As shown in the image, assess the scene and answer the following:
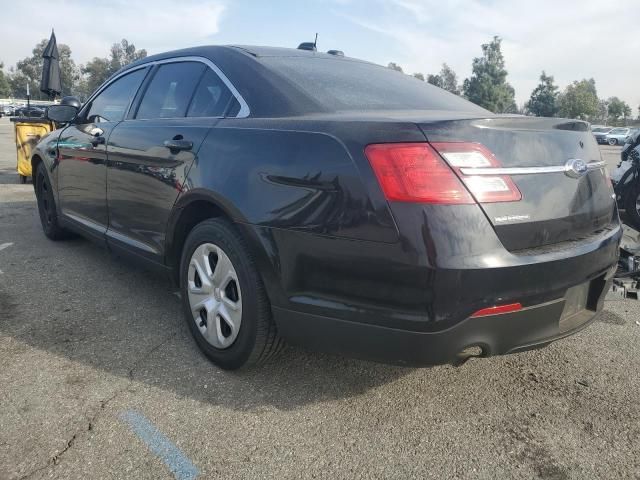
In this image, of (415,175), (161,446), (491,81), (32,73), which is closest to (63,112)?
(161,446)

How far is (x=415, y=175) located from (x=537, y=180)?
525 mm

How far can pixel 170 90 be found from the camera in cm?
334

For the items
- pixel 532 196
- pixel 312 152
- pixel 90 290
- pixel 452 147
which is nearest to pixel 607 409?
pixel 532 196

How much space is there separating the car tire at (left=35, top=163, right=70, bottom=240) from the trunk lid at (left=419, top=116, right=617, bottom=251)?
159 inches

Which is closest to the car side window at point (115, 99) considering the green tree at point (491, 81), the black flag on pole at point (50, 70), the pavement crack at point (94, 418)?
the pavement crack at point (94, 418)

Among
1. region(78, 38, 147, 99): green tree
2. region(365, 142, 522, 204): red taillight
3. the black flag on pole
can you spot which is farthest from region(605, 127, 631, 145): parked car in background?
region(78, 38, 147, 99): green tree

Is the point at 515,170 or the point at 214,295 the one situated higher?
the point at 515,170

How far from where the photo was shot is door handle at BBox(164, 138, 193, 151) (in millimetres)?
2793

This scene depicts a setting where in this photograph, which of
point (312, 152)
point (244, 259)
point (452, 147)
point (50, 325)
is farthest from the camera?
point (50, 325)

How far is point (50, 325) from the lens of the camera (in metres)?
3.19

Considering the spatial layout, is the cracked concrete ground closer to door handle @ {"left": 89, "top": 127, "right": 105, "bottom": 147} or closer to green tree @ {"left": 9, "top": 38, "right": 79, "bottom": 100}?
door handle @ {"left": 89, "top": 127, "right": 105, "bottom": 147}

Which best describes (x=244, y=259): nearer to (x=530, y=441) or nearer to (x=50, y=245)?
(x=530, y=441)

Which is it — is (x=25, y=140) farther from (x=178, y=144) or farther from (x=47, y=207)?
(x=178, y=144)

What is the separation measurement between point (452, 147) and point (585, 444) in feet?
4.37
